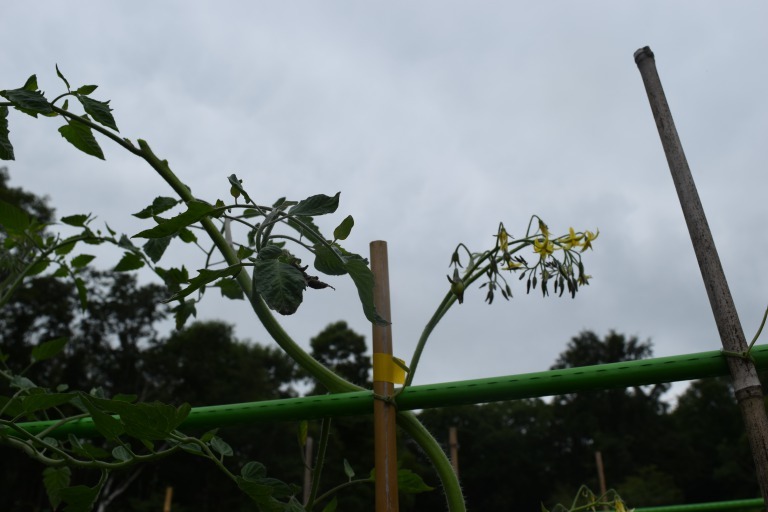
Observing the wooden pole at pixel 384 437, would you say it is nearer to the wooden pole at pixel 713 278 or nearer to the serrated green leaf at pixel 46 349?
the wooden pole at pixel 713 278

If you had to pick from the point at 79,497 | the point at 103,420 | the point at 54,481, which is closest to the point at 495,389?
the point at 103,420

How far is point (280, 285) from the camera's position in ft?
2.52

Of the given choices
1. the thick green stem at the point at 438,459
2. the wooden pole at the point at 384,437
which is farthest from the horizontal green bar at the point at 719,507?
the wooden pole at the point at 384,437

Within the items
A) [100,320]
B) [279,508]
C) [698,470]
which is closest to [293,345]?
[279,508]

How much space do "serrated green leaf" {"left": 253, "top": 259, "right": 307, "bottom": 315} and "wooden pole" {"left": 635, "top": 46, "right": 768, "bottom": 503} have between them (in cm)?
51

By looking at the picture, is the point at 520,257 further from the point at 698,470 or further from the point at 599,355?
the point at 599,355

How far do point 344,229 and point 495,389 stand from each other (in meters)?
0.30

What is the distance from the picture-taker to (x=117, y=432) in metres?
0.91

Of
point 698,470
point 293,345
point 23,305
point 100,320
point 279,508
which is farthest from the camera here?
point 698,470

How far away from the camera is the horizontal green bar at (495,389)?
0.83 m

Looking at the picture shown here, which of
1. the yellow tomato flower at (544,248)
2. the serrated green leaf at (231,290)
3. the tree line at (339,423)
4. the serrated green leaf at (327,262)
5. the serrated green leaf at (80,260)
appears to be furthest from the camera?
the tree line at (339,423)

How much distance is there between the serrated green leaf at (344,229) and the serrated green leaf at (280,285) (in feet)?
0.55

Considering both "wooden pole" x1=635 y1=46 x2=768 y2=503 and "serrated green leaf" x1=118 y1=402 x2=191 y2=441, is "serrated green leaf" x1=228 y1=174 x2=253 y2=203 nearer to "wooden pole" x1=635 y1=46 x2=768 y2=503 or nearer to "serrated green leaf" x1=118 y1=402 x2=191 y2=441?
"serrated green leaf" x1=118 y1=402 x2=191 y2=441

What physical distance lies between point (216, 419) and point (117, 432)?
167mm
